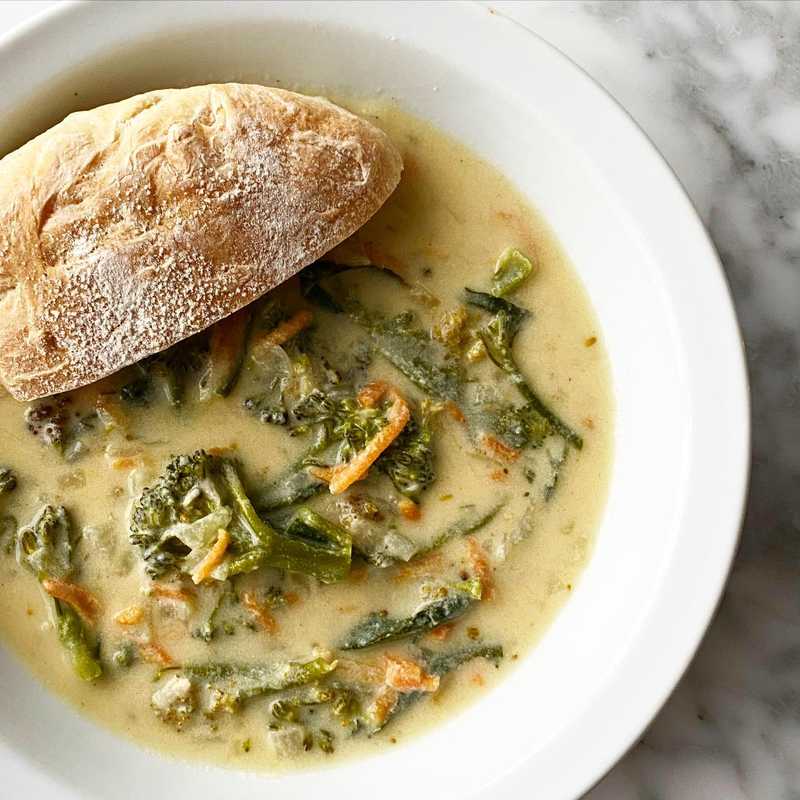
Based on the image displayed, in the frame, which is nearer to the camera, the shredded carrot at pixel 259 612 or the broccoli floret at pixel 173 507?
the broccoli floret at pixel 173 507

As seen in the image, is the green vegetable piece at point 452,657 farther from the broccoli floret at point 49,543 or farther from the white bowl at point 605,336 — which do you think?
the broccoli floret at point 49,543

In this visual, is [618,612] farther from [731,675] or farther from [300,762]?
[300,762]

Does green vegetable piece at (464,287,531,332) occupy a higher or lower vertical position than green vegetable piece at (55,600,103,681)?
higher

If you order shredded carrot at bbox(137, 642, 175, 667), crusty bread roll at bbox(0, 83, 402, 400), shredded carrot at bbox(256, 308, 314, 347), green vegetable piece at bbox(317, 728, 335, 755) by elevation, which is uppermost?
crusty bread roll at bbox(0, 83, 402, 400)

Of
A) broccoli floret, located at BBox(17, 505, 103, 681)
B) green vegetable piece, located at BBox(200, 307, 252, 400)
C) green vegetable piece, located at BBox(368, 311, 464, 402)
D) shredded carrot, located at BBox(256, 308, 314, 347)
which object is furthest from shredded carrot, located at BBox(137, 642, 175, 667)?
green vegetable piece, located at BBox(368, 311, 464, 402)

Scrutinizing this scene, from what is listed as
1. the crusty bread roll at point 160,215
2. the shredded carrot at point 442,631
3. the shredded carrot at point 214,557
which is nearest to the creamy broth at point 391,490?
the shredded carrot at point 442,631

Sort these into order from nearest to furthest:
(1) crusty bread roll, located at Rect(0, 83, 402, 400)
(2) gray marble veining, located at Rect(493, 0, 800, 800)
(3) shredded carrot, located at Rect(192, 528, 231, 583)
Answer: (1) crusty bread roll, located at Rect(0, 83, 402, 400) → (3) shredded carrot, located at Rect(192, 528, 231, 583) → (2) gray marble veining, located at Rect(493, 0, 800, 800)

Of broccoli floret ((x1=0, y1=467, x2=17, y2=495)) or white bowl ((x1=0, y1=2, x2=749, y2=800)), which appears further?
broccoli floret ((x1=0, y1=467, x2=17, y2=495))

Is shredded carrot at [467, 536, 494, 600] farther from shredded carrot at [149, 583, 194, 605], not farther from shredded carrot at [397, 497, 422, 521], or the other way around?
shredded carrot at [149, 583, 194, 605]

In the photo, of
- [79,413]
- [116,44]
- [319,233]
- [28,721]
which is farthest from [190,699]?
[116,44]
